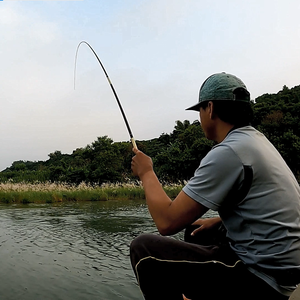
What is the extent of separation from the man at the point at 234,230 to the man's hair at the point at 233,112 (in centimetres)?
2

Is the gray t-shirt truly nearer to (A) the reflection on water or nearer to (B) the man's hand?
(B) the man's hand

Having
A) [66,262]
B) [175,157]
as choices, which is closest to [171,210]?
[66,262]

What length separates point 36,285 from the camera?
2172mm

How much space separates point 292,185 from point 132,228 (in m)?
3.89

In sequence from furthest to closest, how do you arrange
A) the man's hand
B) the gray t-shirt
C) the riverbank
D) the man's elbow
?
the riverbank → the man's hand → the man's elbow → the gray t-shirt

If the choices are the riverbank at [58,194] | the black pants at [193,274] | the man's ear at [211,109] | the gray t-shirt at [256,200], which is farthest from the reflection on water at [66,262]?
the riverbank at [58,194]

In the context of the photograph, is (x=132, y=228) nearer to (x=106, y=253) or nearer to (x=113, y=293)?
(x=106, y=253)

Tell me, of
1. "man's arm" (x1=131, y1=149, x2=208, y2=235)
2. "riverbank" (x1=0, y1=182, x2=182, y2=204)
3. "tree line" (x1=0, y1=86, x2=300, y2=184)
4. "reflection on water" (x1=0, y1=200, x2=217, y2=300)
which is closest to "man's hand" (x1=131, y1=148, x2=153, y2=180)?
"man's arm" (x1=131, y1=149, x2=208, y2=235)

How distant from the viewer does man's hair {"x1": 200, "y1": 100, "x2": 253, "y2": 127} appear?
1302mm

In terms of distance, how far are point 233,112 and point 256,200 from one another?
369mm

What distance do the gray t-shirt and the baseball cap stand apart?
217 millimetres

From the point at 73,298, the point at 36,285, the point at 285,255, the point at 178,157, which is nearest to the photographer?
the point at 285,255

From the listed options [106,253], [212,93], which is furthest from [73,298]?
[212,93]

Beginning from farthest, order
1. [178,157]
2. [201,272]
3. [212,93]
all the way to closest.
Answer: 1. [178,157]
2. [212,93]
3. [201,272]
